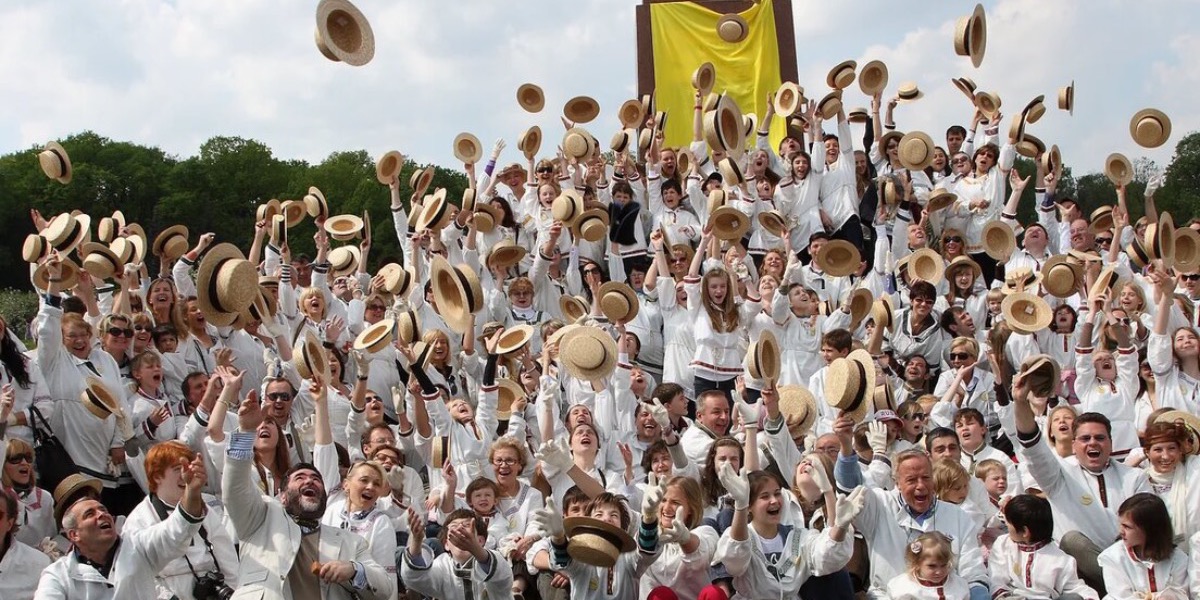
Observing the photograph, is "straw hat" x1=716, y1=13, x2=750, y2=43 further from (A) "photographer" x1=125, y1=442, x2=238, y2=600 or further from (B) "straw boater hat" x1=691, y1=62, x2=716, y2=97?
(A) "photographer" x1=125, y1=442, x2=238, y2=600

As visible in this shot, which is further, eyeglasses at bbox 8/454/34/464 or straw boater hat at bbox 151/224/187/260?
straw boater hat at bbox 151/224/187/260

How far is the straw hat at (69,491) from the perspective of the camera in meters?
6.74

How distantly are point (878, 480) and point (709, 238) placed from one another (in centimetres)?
451

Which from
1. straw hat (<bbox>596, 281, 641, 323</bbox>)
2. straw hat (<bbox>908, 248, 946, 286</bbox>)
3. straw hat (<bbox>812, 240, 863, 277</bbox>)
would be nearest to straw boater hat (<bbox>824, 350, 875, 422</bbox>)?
straw hat (<bbox>596, 281, 641, 323</bbox>)

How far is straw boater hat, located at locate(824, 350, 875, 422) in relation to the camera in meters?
7.75

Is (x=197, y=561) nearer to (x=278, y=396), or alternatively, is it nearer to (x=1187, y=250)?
(x=278, y=396)

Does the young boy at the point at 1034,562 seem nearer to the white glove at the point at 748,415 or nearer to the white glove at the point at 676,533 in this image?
the white glove at the point at 748,415

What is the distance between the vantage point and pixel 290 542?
6.12 m

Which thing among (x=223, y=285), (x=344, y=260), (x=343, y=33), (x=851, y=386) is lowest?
(x=851, y=386)

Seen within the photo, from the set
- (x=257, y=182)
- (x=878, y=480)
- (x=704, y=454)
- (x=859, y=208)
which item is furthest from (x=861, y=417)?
(x=257, y=182)

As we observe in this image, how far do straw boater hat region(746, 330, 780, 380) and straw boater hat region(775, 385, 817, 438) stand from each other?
0.52 metres

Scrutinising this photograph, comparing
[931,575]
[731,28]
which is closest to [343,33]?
[931,575]

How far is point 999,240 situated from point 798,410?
6507 mm

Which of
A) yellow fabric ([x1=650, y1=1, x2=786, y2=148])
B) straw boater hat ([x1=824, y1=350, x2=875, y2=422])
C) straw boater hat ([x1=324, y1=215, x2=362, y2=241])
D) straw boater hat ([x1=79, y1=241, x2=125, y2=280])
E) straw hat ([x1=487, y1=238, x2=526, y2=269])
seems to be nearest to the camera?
straw boater hat ([x1=824, y1=350, x2=875, y2=422])
